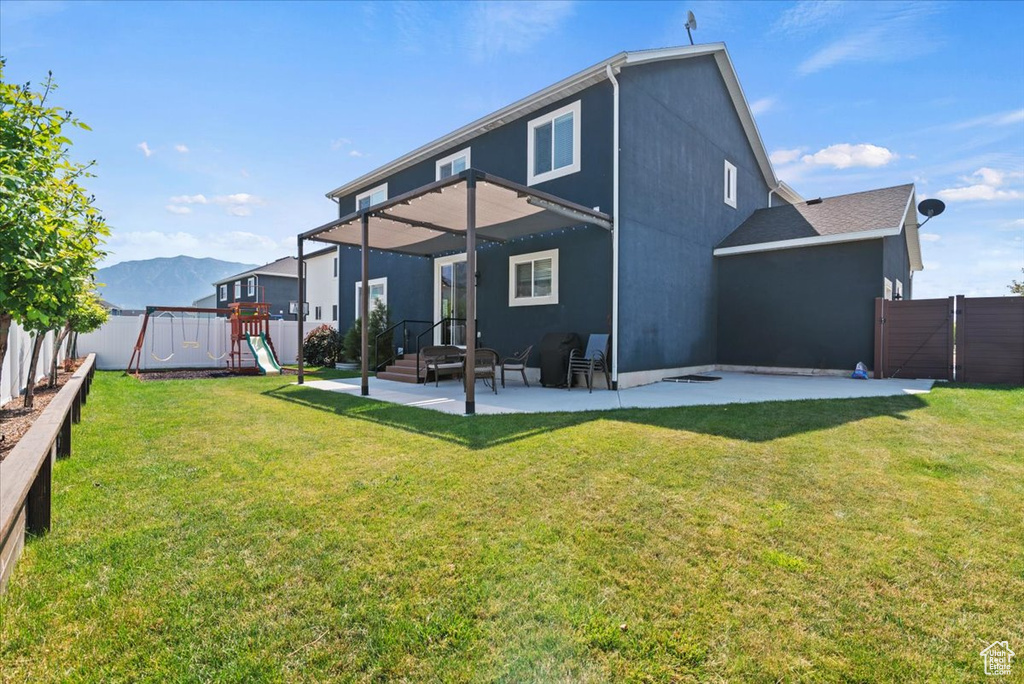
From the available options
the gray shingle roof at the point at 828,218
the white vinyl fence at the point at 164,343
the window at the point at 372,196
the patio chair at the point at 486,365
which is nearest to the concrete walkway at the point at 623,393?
the patio chair at the point at 486,365

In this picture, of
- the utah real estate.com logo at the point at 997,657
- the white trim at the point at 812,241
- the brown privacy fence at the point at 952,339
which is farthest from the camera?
the white trim at the point at 812,241

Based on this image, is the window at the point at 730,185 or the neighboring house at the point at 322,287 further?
the neighboring house at the point at 322,287

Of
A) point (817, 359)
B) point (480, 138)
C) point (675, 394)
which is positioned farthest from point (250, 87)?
point (817, 359)

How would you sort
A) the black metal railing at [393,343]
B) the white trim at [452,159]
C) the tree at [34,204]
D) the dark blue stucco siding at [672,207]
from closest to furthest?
the tree at [34,204], the dark blue stucco siding at [672,207], the white trim at [452,159], the black metal railing at [393,343]

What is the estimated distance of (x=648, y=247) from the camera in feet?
32.0

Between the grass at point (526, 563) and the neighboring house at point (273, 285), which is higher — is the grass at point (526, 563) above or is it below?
below

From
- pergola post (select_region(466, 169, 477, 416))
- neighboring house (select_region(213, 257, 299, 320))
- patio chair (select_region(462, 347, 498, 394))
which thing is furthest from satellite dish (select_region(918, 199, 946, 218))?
neighboring house (select_region(213, 257, 299, 320))

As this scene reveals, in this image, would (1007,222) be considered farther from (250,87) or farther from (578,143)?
(250,87)

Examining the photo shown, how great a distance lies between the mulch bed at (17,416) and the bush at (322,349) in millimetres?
6869

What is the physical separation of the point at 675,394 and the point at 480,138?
25.2 feet

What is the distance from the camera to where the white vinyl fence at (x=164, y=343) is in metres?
13.4

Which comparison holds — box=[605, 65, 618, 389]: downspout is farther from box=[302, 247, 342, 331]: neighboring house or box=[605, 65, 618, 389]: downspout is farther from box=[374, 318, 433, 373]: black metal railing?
box=[302, 247, 342, 331]: neighboring house

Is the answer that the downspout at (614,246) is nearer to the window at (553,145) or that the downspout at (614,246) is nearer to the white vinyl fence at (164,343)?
the window at (553,145)

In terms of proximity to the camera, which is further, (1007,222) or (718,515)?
(1007,222)
